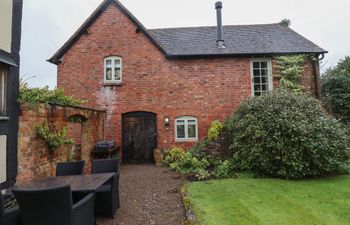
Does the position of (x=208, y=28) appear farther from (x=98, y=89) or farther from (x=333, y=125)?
(x=333, y=125)

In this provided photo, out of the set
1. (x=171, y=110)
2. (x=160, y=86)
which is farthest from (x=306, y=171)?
(x=160, y=86)

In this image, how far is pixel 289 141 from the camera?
735 centimetres

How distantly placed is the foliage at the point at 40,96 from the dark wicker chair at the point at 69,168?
5.30 ft

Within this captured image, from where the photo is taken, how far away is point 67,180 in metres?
4.36

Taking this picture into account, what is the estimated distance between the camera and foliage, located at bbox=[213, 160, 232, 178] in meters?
8.03

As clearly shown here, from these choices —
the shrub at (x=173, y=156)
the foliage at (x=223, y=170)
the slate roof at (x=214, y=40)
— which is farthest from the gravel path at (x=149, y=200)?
the slate roof at (x=214, y=40)

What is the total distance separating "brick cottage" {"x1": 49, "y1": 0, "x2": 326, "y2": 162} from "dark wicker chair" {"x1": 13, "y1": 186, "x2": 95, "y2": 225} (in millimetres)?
8202

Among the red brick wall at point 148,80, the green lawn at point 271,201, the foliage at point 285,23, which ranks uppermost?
the foliage at point 285,23

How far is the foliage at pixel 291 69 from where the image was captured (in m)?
11.1

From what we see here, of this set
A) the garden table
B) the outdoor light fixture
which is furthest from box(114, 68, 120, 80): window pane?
the garden table

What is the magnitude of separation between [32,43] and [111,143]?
29.3ft

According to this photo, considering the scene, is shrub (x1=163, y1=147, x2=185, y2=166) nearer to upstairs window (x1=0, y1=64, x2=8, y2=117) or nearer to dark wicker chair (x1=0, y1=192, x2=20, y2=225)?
upstairs window (x1=0, y1=64, x2=8, y2=117)

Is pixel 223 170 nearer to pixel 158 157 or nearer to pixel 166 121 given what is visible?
pixel 158 157

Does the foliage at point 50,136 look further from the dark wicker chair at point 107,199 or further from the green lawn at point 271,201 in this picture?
the green lawn at point 271,201
